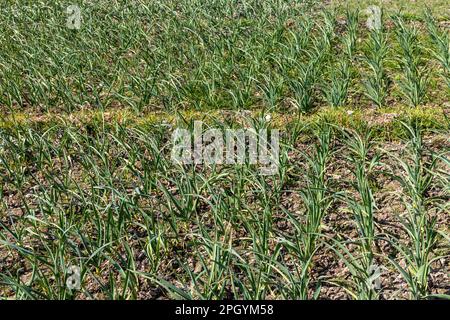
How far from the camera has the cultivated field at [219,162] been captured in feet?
9.64

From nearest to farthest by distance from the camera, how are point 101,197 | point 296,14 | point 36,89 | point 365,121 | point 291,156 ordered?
1. point 101,197
2. point 291,156
3. point 365,121
4. point 36,89
5. point 296,14

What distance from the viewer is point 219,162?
3.73 meters

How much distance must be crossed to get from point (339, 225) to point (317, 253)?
254 mm

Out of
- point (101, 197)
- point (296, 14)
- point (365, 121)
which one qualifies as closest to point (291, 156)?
point (365, 121)

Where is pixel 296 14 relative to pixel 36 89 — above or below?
above

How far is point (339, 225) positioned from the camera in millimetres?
3354

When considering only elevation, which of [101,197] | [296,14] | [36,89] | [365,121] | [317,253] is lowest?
[317,253]

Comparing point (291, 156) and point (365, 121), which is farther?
point (365, 121)

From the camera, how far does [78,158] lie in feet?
13.3

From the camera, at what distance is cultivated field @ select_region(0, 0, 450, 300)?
116 inches
